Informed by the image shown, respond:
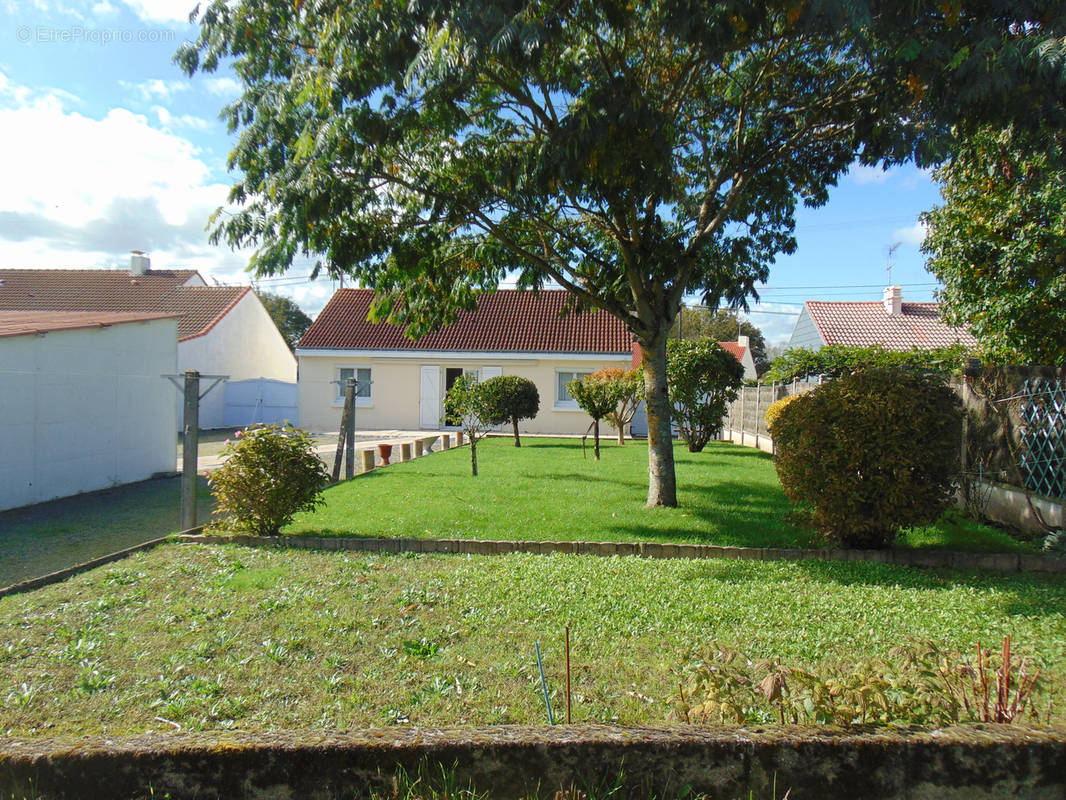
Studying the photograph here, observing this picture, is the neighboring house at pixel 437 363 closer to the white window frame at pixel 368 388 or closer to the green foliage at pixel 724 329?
the white window frame at pixel 368 388

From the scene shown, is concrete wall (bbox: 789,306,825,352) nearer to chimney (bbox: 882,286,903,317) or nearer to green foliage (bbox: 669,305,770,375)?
chimney (bbox: 882,286,903,317)

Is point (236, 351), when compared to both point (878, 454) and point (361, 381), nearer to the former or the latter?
point (361, 381)

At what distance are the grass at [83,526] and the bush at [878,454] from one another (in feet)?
22.2

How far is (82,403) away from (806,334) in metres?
27.3

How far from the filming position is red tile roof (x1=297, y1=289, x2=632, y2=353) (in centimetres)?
2556

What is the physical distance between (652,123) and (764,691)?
5.54m

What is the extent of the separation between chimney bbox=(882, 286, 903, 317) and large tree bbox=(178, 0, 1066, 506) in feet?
68.5

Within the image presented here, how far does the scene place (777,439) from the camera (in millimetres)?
7066

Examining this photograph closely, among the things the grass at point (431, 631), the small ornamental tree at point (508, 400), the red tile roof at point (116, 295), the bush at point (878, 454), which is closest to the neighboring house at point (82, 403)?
the grass at point (431, 631)

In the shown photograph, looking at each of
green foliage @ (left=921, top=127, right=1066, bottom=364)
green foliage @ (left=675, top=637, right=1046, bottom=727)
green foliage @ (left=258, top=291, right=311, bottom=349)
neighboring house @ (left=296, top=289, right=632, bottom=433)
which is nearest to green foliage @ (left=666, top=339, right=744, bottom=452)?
green foliage @ (left=921, top=127, right=1066, bottom=364)

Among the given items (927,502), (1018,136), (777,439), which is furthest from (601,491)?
(1018,136)

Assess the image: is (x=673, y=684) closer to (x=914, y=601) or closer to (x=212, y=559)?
(x=914, y=601)

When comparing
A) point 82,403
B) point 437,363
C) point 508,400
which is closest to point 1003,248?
point 508,400

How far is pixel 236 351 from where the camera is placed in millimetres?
30484
